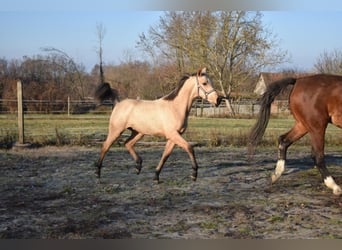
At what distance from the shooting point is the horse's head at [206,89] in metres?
4.67

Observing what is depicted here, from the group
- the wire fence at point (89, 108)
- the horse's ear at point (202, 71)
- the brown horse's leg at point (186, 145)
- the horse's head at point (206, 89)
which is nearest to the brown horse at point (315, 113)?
the brown horse's leg at point (186, 145)

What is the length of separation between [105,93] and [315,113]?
2906mm

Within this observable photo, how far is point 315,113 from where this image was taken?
4895 mm

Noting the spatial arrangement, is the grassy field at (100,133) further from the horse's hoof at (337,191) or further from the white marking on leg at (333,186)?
the horse's hoof at (337,191)

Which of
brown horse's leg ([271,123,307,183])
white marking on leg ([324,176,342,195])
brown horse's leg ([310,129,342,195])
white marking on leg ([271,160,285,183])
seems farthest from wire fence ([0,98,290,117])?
white marking on leg ([324,176,342,195])

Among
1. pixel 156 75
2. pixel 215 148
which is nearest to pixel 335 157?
pixel 215 148

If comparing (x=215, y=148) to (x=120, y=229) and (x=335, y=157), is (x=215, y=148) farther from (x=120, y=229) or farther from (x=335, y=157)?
(x=120, y=229)

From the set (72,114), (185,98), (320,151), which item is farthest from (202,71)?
(72,114)

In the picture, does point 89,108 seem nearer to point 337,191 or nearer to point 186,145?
point 186,145

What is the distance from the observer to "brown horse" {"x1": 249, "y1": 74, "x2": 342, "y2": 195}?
15.8 ft

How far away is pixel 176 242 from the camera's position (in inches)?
92.8

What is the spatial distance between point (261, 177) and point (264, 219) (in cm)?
223

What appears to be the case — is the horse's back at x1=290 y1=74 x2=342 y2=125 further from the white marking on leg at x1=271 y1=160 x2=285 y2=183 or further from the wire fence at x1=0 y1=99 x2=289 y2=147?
the wire fence at x1=0 y1=99 x2=289 y2=147
